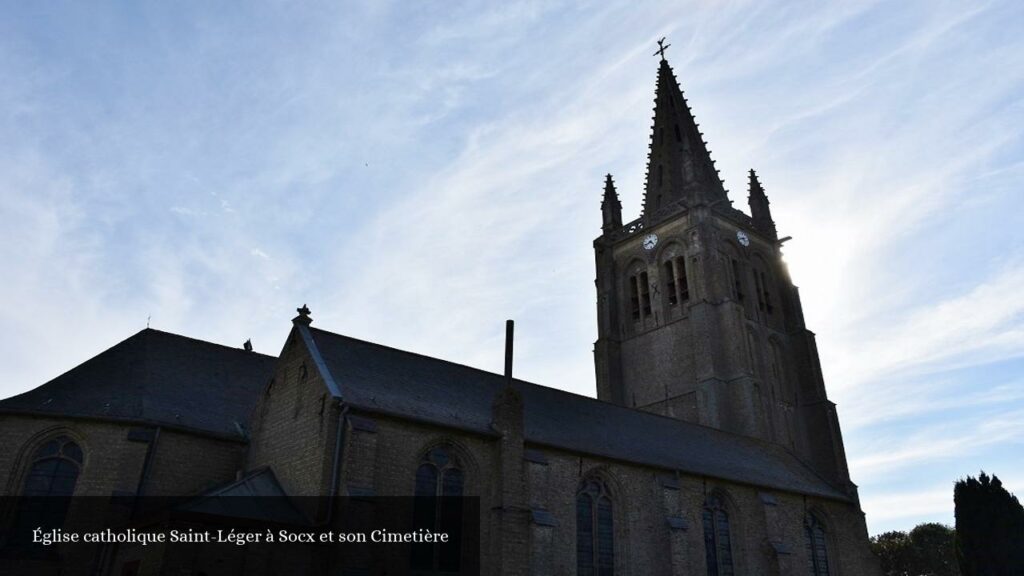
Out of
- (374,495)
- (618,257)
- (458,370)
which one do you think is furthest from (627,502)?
(618,257)

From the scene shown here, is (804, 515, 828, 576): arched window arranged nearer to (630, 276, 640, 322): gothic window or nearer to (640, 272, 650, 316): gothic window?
(640, 272, 650, 316): gothic window

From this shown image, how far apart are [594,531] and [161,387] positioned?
43.9ft

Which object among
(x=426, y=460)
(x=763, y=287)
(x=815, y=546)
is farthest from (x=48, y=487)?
(x=763, y=287)

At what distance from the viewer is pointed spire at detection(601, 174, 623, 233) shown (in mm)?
45375

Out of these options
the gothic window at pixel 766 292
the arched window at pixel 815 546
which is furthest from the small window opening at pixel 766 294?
the arched window at pixel 815 546

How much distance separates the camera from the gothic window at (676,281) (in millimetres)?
39125

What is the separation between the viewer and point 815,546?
1131 inches

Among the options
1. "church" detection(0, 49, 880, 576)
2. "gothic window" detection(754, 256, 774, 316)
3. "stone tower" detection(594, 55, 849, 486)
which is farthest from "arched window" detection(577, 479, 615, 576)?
"gothic window" detection(754, 256, 774, 316)

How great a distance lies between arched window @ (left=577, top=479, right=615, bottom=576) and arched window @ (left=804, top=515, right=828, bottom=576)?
10.0 metres

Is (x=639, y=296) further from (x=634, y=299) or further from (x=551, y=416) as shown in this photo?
(x=551, y=416)

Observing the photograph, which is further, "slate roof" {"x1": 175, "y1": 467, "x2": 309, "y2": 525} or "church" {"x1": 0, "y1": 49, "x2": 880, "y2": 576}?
"church" {"x1": 0, "y1": 49, "x2": 880, "y2": 576}

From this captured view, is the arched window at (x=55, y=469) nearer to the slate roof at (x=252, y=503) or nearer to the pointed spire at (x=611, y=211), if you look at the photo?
the slate roof at (x=252, y=503)

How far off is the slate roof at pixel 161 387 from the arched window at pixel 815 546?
2117 cm

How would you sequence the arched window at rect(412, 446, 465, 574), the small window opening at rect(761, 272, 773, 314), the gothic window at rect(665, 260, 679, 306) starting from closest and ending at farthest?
the arched window at rect(412, 446, 465, 574), the gothic window at rect(665, 260, 679, 306), the small window opening at rect(761, 272, 773, 314)
